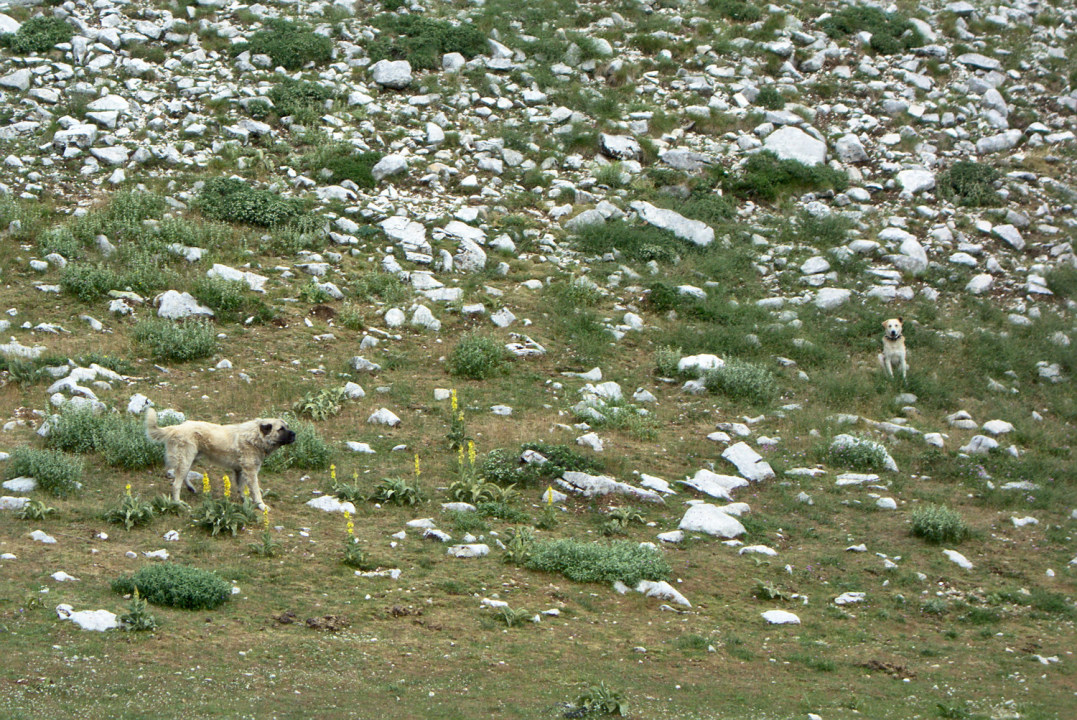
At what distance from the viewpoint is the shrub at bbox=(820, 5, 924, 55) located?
23.9 metres

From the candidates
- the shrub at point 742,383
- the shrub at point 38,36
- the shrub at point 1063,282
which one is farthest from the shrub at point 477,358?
the shrub at point 38,36

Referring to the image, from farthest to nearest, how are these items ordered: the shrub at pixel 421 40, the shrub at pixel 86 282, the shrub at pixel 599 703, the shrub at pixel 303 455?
the shrub at pixel 421 40
the shrub at pixel 86 282
the shrub at pixel 303 455
the shrub at pixel 599 703

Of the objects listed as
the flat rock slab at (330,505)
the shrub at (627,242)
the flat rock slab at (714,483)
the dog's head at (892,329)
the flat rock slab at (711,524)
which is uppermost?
the shrub at (627,242)

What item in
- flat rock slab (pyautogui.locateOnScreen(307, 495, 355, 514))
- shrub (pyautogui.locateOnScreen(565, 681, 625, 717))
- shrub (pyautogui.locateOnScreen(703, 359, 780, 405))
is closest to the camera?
shrub (pyautogui.locateOnScreen(565, 681, 625, 717))

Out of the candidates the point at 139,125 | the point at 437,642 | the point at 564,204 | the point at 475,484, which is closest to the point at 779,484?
the point at 475,484

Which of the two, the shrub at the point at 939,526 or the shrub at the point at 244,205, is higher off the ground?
the shrub at the point at 244,205

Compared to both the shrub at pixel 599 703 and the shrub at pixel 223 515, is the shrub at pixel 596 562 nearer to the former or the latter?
the shrub at pixel 599 703

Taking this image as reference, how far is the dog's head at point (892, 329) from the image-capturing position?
15.7 meters

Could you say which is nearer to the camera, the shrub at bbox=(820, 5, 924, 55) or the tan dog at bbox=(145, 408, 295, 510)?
the tan dog at bbox=(145, 408, 295, 510)

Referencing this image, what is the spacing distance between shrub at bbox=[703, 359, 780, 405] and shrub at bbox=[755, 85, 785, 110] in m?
9.03

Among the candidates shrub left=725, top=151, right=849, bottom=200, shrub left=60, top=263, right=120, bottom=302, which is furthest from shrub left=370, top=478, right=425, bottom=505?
shrub left=725, top=151, right=849, bottom=200

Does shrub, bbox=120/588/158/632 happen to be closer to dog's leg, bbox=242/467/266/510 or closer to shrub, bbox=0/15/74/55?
dog's leg, bbox=242/467/266/510

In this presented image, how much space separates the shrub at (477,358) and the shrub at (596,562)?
505 cm

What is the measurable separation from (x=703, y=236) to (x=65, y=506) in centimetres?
1231
